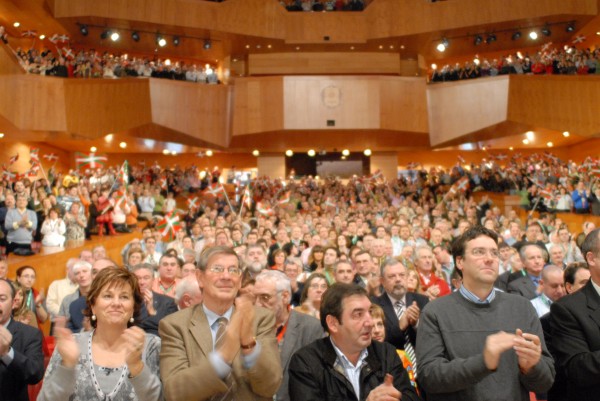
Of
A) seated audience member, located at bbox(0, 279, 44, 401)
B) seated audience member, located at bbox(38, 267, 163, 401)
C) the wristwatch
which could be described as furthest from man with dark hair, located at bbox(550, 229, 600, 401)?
seated audience member, located at bbox(0, 279, 44, 401)

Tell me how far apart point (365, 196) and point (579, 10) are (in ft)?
28.0

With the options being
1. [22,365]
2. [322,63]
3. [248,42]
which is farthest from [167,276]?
[322,63]

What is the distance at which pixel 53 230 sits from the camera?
31.2ft

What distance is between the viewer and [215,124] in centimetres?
1969

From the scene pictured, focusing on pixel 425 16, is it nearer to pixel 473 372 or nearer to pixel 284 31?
pixel 284 31

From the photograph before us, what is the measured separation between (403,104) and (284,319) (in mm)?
16917

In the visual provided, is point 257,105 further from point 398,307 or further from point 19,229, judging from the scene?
point 398,307

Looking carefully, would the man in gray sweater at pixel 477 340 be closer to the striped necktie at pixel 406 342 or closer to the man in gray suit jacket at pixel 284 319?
the man in gray suit jacket at pixel 284 319

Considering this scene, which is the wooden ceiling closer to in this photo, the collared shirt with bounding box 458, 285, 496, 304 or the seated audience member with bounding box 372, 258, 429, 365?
the seated audience member with bounding box 372, 258, 429, 365

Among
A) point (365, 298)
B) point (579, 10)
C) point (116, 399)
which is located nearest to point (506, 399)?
point (365, 298)

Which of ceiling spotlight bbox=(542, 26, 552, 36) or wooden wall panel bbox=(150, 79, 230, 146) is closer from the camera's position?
wooden wall panel bbox=(150, 79, 230, 146)

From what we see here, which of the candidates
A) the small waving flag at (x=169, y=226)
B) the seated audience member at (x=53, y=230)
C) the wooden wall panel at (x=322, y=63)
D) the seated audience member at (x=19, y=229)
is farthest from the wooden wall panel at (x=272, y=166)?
the seated audience member at (x=19, y=229)

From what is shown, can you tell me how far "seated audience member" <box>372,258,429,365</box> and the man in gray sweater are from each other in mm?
978

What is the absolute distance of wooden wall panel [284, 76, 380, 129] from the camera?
1909 centimetres
